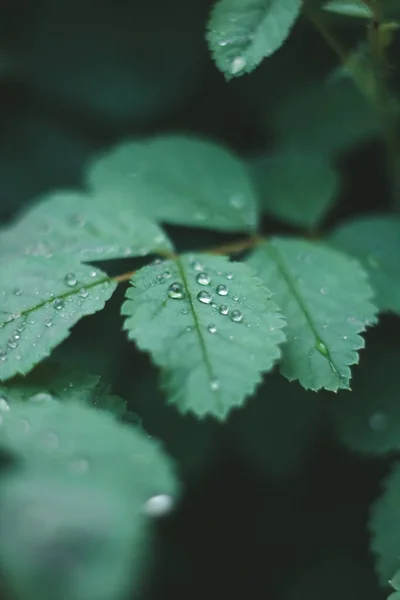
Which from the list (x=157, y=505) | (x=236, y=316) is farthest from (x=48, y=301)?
(x=157, y=505)

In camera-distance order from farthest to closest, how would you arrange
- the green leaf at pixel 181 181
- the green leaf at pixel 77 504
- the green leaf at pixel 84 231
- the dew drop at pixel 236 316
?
the green leaf at pixel 181 181
the green leaf at pixel 84 231
the dew drop at pixel 236 316
the green leaf at pixel 77 504

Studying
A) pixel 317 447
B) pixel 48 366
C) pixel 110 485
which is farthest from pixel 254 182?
pixel 110 485

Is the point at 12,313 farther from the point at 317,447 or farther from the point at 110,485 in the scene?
the point at 317,447

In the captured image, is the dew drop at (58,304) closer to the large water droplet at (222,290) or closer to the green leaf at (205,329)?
the green leaf at (205,329)

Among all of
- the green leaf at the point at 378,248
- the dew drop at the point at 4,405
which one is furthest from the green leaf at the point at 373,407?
the dew drop at the point at 4,405

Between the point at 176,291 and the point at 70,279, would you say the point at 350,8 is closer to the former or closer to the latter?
the point at 176,291

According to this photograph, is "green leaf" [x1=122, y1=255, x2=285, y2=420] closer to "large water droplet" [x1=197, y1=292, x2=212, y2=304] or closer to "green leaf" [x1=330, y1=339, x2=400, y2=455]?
"large water droplet" [x1=197, y1=292, x2=212, y2=304]
